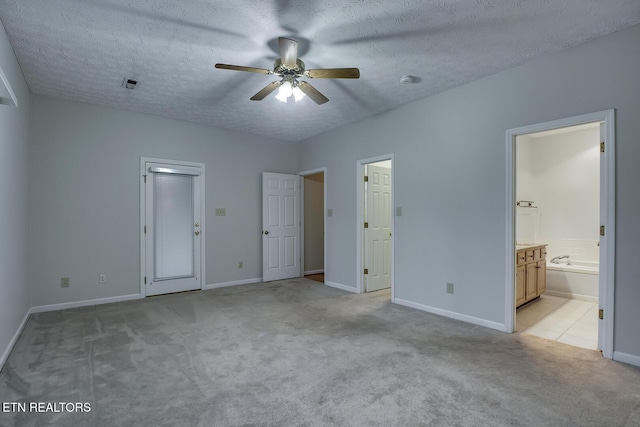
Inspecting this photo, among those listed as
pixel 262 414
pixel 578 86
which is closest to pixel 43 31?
pixel 262 414

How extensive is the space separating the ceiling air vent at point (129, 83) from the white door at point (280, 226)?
8.43ft

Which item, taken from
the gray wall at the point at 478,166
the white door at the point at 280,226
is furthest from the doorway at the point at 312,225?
the gray wall at the point at 478,166

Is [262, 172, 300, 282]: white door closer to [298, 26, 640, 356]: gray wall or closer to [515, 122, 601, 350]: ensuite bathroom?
[298, 26, 640, 356]: gray wall

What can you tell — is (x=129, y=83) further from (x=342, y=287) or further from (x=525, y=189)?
(x=525, y=189)

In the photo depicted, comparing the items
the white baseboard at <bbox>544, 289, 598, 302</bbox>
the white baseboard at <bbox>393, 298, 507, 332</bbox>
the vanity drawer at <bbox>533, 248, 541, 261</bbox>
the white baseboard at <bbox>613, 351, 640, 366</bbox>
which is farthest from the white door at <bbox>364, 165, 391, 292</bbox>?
the white baseboard at <bbox>613, 351, 640, 366</bbox>

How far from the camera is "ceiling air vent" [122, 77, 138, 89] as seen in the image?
355 cm

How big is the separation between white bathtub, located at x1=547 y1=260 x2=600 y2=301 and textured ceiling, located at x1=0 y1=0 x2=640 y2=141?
3.32m

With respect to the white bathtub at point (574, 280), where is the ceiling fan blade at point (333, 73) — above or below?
above

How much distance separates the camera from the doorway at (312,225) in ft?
21.7

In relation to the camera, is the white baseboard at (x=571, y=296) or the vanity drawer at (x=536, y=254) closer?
the vanity drawer at (x=536, y=254)

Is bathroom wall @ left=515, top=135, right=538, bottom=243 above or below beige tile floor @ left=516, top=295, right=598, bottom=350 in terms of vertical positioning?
above

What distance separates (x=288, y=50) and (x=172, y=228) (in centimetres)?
356

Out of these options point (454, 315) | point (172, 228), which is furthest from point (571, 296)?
point (172, 228)

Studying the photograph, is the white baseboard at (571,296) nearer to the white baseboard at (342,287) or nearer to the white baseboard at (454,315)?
the white baseboard at (454,315)
